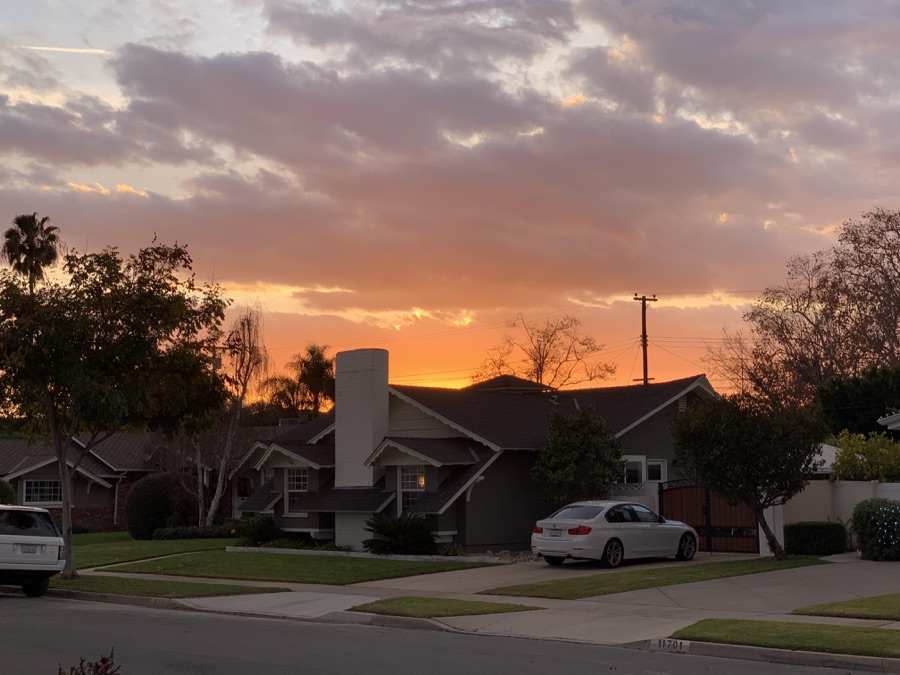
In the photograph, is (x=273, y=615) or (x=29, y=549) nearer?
(x=273, y=615)

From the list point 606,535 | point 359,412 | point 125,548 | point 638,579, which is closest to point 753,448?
point 606,535

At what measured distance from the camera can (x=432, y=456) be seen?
29422mm

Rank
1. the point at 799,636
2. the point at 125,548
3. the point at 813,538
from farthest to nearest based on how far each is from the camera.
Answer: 1. the point at 125,548
2. the point at 813,538
3. the point at 799,636

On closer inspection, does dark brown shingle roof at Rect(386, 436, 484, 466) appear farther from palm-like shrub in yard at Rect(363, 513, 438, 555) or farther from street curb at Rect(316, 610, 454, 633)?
street curb at Rect(316, 610, 454, 633)

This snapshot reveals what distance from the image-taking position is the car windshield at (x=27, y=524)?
21.1 meters

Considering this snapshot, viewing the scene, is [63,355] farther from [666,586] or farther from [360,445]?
[666,586]

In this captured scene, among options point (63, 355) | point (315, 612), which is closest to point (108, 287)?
point (63, 355)

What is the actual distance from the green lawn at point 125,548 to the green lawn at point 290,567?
4.82 ft

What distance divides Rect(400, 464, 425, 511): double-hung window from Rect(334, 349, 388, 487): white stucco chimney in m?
1.33

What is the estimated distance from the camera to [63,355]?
76.8 ft

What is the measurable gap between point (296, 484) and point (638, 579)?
49.0 feet

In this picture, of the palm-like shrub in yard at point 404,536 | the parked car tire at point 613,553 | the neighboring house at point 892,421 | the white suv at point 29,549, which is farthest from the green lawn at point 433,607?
the neighboring house at point 892,421

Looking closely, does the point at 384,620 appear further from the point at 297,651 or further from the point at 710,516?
the point at 710,516

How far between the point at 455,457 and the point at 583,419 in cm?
358
